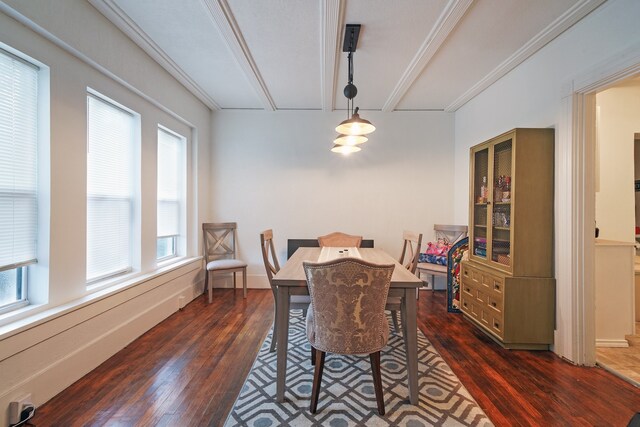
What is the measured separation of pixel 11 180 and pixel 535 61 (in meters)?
4.34

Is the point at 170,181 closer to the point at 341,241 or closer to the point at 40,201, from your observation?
the point at 40,201

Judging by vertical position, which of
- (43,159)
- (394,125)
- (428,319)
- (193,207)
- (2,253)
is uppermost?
(394,125)

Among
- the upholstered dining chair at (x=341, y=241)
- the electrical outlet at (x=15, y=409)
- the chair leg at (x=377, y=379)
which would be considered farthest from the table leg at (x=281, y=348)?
the upholstered dining chair at (x=341, y=241)

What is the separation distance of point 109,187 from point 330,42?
8.04ft

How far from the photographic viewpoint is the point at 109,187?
2486 millimetres

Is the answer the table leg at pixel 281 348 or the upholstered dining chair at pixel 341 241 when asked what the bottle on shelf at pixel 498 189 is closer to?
the upholstered dining chair at pixel 341 241

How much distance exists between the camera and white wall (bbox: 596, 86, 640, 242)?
2.76 meters

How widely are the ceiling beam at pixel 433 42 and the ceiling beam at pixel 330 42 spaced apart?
2.65 ft

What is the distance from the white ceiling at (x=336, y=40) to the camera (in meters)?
2.09

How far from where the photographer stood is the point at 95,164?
233cm

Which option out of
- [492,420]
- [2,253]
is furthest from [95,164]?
[492,420]

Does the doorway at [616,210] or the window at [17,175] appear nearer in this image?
the window at [17,175]

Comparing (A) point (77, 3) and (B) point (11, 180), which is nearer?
(B) point (11, 180)

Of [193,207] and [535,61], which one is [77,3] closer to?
[193,207]
